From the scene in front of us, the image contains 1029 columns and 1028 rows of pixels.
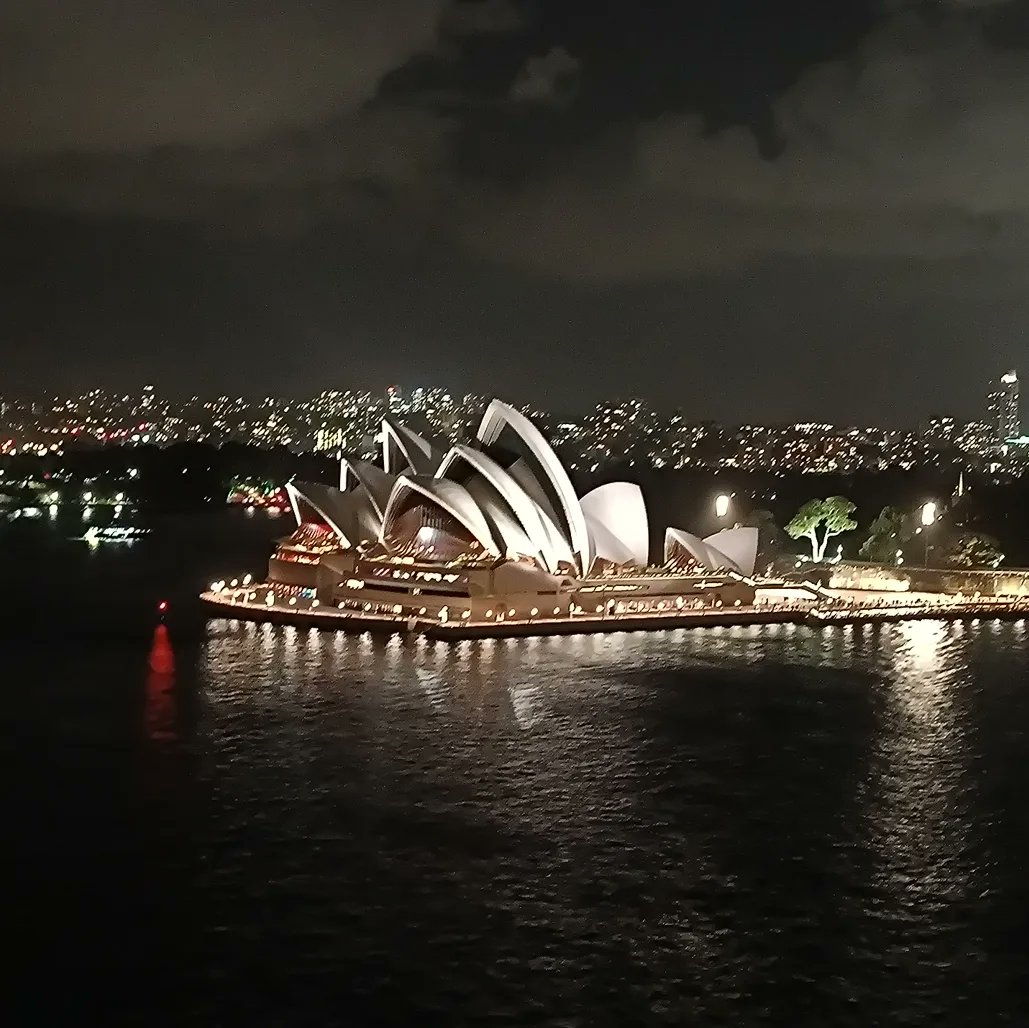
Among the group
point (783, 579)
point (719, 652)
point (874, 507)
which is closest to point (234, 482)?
point (874, 507)

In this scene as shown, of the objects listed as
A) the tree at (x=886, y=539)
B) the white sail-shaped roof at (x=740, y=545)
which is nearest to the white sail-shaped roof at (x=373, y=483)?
the white sail-shaped roof at (x=740, y=545)

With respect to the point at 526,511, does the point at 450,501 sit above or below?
above

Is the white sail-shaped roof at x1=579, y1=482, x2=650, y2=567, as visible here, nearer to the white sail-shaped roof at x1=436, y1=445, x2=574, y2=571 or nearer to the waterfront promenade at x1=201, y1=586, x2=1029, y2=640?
the white sail-shaped roof at x1=436, y1=445, x2=574, y2=571

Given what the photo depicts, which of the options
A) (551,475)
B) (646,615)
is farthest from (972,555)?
(551,475)

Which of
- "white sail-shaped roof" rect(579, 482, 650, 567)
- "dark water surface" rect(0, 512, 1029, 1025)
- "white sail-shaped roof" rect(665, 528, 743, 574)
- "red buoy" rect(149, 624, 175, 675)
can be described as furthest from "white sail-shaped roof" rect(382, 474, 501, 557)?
"red buoy" rect(149, 624, 175, 675)

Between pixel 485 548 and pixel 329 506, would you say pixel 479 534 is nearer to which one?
pixel 485 548

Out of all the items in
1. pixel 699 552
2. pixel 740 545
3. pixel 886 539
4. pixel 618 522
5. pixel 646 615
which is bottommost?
pixel 646 615
